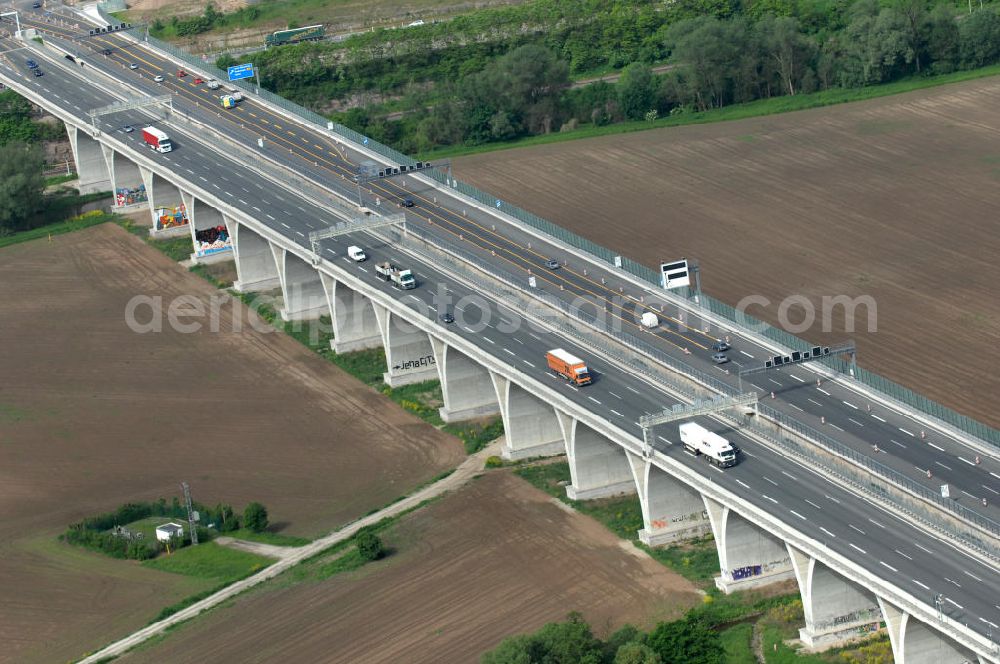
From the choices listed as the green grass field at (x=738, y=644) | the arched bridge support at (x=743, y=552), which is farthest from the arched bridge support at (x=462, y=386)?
the green grass field at (x=738, y=644)

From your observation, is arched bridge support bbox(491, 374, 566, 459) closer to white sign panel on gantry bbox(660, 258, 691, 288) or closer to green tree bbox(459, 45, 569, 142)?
white sign panel on gantry bbox(660, 258, 691, 288)

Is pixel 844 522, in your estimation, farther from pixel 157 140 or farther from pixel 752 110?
pixel 752 110

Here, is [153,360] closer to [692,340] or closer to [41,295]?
[41,295]

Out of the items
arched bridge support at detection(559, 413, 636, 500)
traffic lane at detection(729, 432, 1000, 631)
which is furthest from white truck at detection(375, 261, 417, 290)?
traffic lane at detection(729, 432, 1000, 631)

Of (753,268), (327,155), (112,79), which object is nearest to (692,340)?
(753,268)

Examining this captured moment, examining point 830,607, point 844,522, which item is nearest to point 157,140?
point 844,522
